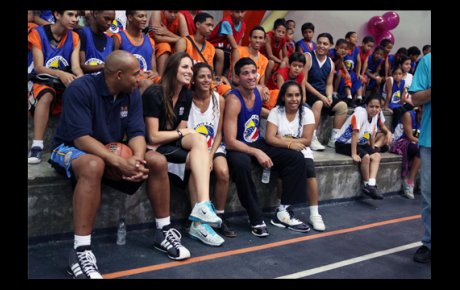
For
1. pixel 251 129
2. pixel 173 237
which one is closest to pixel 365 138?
pixel 251 129

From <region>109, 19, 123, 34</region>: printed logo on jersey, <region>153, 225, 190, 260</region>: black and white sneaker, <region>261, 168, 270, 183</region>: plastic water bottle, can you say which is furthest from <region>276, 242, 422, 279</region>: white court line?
<region>109, 19, 123, 34</region>: printed logo on jersey

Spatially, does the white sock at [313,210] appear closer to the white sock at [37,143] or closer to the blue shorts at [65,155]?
the blue shorts at [65,155]

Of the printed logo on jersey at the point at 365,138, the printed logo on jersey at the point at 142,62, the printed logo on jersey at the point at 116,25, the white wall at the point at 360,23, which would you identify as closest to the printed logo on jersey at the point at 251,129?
the printed logo on jersey at the point at 142,62

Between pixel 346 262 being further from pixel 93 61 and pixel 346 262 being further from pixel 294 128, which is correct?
pixel 93 61

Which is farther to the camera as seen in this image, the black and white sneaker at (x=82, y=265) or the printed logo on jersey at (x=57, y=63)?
the printed logo on jersey at (x=57, y=63)

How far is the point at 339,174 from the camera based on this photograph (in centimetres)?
519

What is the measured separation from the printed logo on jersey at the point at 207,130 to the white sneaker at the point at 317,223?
50.0 inches

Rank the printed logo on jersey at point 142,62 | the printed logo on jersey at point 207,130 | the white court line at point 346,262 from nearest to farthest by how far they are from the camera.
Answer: the white court line at point 346,262, the printed logo on jersey at point 207,130, the printed logo on jersey at point 142,62

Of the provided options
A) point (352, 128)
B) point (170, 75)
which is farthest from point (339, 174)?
point (170, 75)

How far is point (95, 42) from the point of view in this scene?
4.18 metres

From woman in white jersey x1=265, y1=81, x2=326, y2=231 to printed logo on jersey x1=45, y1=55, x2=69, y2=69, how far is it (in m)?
2.07

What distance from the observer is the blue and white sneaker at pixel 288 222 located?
162 inches

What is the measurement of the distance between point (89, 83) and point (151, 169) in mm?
769

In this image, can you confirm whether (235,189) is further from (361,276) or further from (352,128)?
(352,128)
